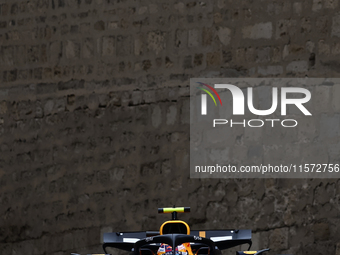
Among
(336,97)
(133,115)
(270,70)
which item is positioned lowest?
(133,115)

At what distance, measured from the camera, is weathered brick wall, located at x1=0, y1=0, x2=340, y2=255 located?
284 inches

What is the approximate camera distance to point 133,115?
741 cm

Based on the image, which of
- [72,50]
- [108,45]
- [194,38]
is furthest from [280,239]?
[72,50]

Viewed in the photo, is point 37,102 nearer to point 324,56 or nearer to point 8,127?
point 8,127

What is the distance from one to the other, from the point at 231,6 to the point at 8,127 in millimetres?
3181

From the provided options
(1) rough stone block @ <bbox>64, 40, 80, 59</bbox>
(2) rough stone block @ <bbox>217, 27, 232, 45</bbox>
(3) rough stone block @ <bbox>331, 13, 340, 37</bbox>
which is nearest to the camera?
(3) rough stone block @ <bbox>331, 13, 340, 37</bbox>

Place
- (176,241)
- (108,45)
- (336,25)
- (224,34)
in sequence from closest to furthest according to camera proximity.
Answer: (176,241) < (336,25) < (224,34) < (108,45)

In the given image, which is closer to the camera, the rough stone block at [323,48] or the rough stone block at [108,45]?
the rough stone block at [323,48]

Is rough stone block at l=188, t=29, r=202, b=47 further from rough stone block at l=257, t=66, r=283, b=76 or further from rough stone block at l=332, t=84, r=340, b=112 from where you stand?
rough stone block at l=332, t=84, r=340, b=112

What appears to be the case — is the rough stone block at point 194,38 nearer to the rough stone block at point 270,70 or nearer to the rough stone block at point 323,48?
the rough stone block at point 270,70

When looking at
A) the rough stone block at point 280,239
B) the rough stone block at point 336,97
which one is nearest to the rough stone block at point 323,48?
the rough stone block at point 336,97

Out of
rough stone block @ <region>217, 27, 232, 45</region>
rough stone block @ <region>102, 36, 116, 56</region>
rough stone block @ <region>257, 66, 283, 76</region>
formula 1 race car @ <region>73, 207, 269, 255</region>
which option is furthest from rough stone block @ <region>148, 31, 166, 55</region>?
formula 1 race car @ <region>73, 207, 269, 255</region>

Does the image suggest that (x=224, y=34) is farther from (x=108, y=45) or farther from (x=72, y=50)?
(x=72, y=50)

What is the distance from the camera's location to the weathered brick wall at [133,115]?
7207 mm
